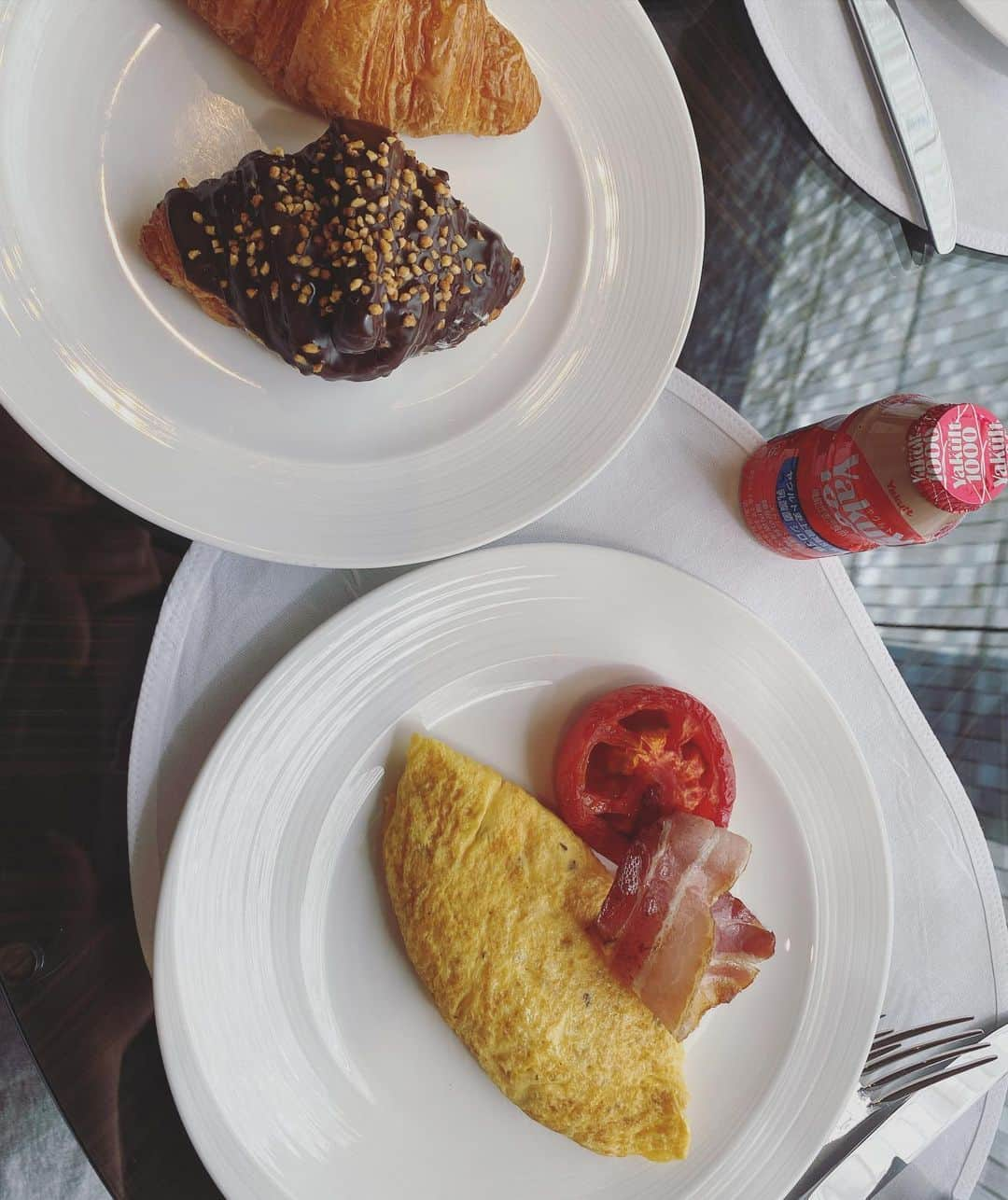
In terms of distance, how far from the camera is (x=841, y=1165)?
1713mm

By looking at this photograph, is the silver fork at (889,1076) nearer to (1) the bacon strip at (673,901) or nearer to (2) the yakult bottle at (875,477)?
(1) the bacon strip at (673,901)

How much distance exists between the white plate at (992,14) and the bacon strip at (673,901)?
157cm

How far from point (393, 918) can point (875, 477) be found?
43.4 inches

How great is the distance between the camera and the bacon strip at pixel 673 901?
146 centimetres

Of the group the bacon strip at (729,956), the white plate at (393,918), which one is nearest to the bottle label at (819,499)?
the white plate at (393,918)

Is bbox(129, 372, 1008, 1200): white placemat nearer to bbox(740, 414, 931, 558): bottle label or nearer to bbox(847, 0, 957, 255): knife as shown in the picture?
bbox(740, 414, 931, 558): bottle label

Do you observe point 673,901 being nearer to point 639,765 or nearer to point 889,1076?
point 639,765

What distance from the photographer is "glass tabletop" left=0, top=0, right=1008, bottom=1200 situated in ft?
4.85

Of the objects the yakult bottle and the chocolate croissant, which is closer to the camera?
the yakult bottle

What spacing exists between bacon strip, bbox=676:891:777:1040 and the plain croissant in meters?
1.41

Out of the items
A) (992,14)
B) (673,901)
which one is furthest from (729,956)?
(992,14)

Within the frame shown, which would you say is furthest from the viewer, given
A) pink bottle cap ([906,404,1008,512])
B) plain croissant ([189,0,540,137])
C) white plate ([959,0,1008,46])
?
white plate ([959,0,1008,46])

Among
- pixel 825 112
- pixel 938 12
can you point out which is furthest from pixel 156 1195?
pixel 938 12

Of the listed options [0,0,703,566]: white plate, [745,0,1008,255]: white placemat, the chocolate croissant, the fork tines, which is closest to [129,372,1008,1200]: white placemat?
the fork tines
